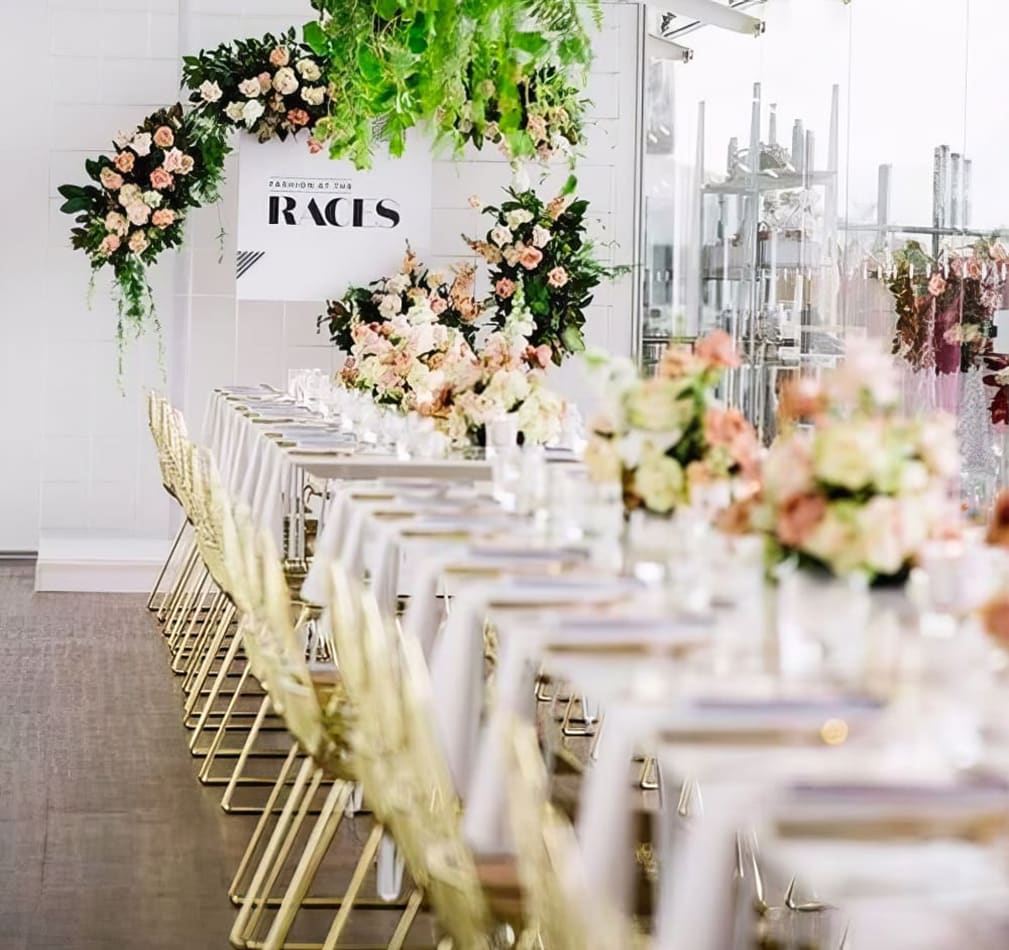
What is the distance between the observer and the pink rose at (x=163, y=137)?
11.4 m

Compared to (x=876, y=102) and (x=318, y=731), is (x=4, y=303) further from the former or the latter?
(x=318, y=731)

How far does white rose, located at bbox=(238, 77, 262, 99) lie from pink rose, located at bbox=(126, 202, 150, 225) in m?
0.85

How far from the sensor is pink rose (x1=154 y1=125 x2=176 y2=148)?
11352mm

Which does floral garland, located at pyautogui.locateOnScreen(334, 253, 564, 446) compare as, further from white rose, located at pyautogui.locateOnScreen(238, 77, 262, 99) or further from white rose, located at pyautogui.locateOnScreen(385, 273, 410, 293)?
white rose, located at pyautogui.locateOnScreen(238, 77, 262, 99)

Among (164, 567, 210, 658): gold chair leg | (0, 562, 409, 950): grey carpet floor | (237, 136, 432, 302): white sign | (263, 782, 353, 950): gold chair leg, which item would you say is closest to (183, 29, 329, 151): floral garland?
(237, 136, 432, 302): white sign

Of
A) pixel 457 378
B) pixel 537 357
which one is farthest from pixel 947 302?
pixel 457 378

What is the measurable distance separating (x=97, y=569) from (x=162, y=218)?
193 centimetres

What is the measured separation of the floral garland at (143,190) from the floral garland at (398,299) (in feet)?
3.28

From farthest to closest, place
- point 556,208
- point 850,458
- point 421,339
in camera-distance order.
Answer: point 556,208 < point 421,339 < point 850,458

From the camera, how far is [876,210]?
34.6 feet

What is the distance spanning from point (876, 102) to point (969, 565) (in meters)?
7.45

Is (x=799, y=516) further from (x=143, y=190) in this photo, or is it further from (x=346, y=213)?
(x=346, y=213)

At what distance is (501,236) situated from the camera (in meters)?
11.5

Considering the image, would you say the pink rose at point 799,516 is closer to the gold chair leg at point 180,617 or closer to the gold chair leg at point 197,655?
the gold chair leg at point 197,655
